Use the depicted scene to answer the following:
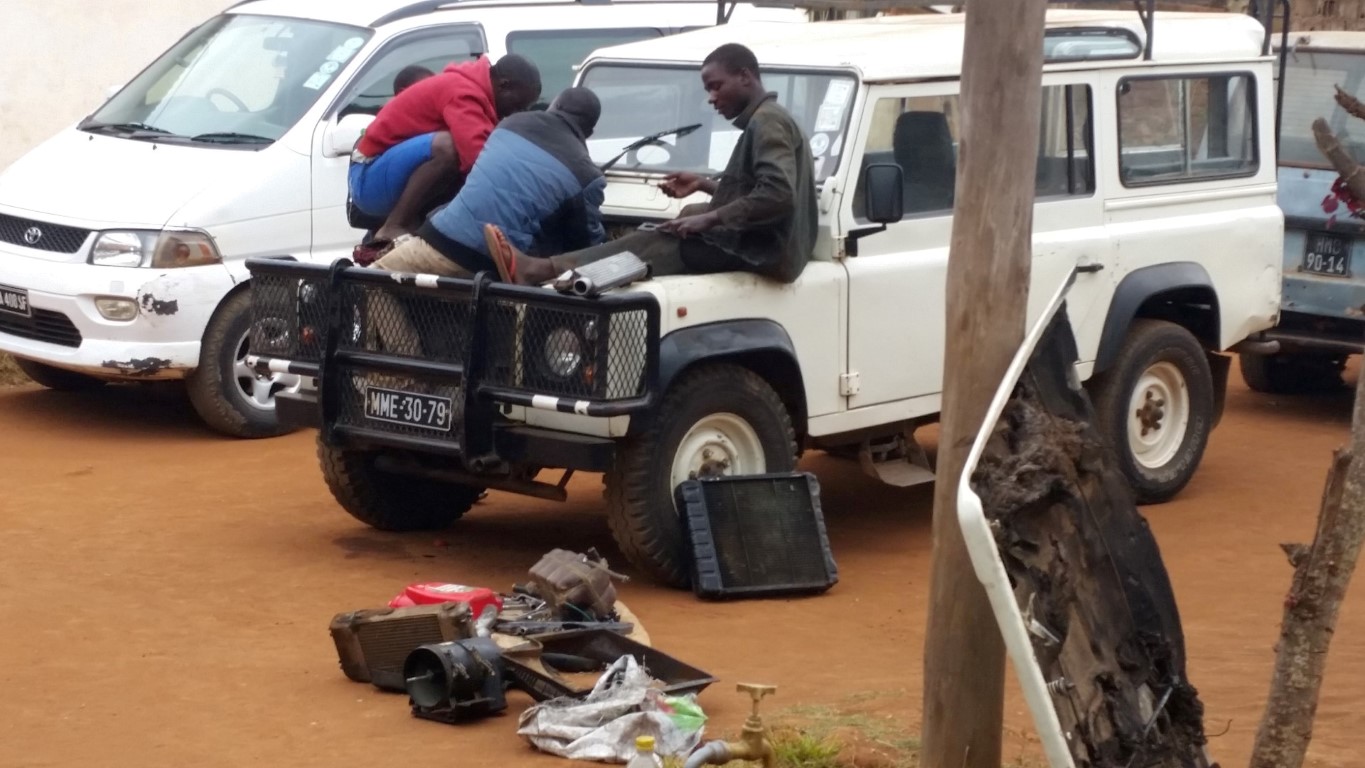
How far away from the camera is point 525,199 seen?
749 centimetres

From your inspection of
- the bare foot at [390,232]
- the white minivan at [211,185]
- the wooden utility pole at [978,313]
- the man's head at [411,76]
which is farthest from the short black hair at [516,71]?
the wooden utility pole at [978,313]

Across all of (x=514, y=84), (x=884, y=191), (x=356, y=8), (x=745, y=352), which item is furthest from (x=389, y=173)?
(x=356, y=8)

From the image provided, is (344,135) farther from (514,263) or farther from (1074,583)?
(1074,583)

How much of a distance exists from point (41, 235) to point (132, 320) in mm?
784

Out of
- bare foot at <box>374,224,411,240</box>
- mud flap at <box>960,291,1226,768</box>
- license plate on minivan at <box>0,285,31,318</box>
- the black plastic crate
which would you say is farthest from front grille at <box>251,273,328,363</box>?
Result: mud flap at <box>960,291,1226,768</box>

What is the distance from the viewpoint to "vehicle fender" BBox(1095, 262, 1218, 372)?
28.8ft

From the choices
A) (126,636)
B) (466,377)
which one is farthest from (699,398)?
(126,636)

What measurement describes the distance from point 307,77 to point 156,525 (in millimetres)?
3061

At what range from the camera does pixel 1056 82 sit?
862 centimetres

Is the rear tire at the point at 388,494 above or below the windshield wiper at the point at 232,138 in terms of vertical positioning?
below

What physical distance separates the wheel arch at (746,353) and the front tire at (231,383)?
118 inches

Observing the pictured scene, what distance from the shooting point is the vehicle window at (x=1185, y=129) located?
29.3 ft

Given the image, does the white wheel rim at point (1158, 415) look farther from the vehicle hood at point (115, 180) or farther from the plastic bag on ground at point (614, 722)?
the vehicle hood at point (115, 180)

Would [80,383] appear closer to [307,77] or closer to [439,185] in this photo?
[307,77]
